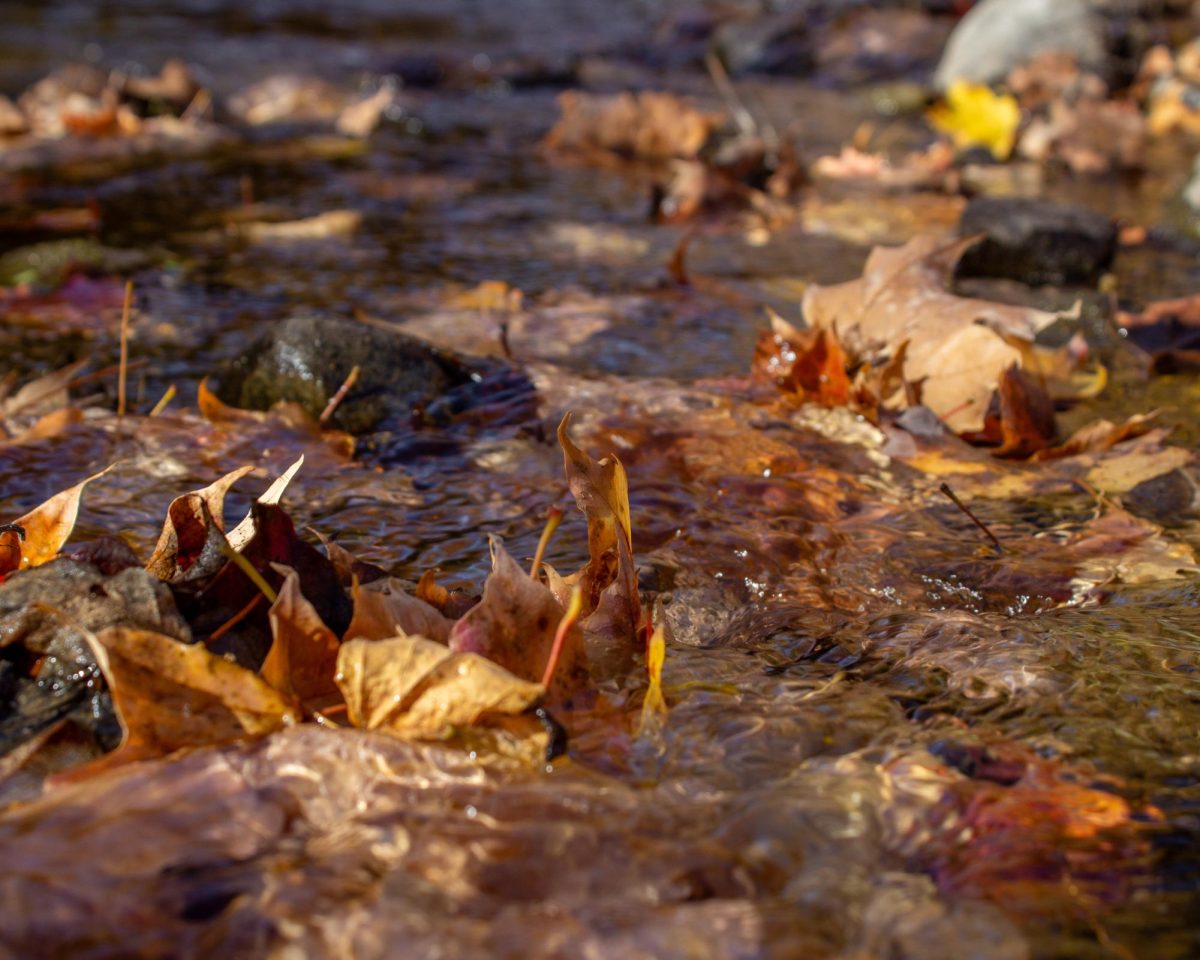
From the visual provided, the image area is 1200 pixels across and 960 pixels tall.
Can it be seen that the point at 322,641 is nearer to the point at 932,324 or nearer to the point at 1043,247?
the point at 932,324

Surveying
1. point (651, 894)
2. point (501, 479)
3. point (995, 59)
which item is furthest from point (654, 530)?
point (995, 59)

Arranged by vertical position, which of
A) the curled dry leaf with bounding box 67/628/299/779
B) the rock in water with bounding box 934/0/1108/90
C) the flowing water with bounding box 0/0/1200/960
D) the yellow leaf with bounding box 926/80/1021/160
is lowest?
the flowing water with bounding box 0/0/1200/960

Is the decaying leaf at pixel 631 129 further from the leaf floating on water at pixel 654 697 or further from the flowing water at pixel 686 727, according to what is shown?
the leaf floating on water at pixel 654 697

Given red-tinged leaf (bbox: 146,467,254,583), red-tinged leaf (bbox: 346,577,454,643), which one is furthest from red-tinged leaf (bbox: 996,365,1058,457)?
red-tinged leaf (bbox: 146,467,254,583)

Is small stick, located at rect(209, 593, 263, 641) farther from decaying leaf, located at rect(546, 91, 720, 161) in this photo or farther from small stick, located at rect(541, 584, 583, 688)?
decaying leaf, located at rect(546, 91, 720, 161)

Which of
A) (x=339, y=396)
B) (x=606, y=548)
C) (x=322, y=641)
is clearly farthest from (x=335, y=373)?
(x=322, y=641)

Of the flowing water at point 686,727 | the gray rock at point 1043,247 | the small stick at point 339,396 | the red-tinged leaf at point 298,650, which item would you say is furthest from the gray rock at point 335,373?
the gray rock at point 1043,247
